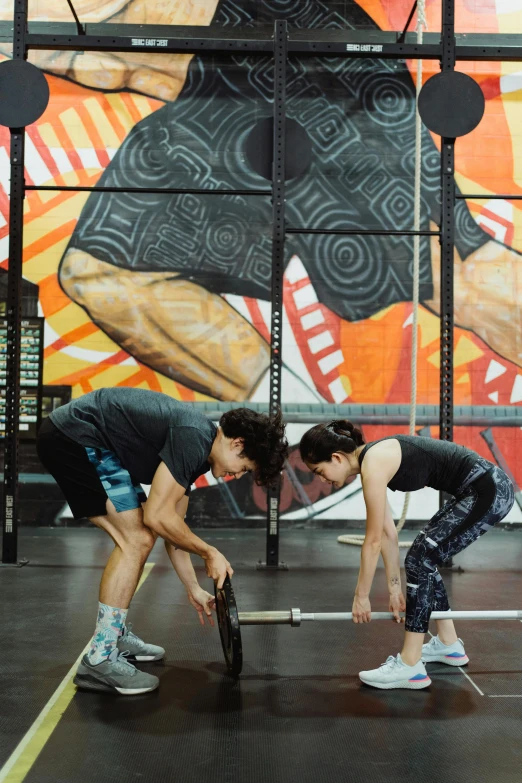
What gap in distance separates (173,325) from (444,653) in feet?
12.1

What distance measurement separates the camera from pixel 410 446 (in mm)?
2414

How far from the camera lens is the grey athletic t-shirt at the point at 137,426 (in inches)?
88.7

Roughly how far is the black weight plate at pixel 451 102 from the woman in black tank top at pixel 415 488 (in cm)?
240

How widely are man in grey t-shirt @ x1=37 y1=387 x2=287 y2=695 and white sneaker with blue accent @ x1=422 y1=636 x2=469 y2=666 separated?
0.83 m

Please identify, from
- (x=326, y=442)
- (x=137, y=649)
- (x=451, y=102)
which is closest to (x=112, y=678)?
(x=137, y=649)

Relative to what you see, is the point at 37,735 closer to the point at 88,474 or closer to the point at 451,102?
the point at 88,474

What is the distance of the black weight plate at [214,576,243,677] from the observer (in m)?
2.27

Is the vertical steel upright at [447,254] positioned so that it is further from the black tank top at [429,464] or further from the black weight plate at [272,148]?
the black tank top at [429,464]

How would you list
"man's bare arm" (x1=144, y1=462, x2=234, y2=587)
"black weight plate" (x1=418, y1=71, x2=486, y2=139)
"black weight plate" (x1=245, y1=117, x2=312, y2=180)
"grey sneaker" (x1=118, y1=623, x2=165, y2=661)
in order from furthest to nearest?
1. "black weight plate" (x1=245, y1=117, x2=312, y2=180)
2. "black weight plate" (x1=418, y1=71, x2=486, y2=139)
3. "grey sneaker" (x1=118, y1=623, x2=165, y2=661)
4. "man's bare arm" (x1=144, y1=462, x2=234, y2=587)

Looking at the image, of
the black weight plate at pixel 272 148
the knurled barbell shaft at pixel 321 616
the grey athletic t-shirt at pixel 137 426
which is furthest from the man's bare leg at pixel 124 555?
the black weight plate at pixel 272 148

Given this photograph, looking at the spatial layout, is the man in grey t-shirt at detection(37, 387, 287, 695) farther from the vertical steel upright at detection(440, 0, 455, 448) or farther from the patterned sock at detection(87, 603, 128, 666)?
the vertical steel upright at detection(440, 0, 455, 448)

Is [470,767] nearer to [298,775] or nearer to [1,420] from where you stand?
[298,775]

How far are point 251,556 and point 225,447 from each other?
2548 millimetres

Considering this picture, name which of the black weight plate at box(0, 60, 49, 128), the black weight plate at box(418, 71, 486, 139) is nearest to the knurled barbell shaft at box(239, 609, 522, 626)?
the black weight plate at box(418, 71, 486, 139)
